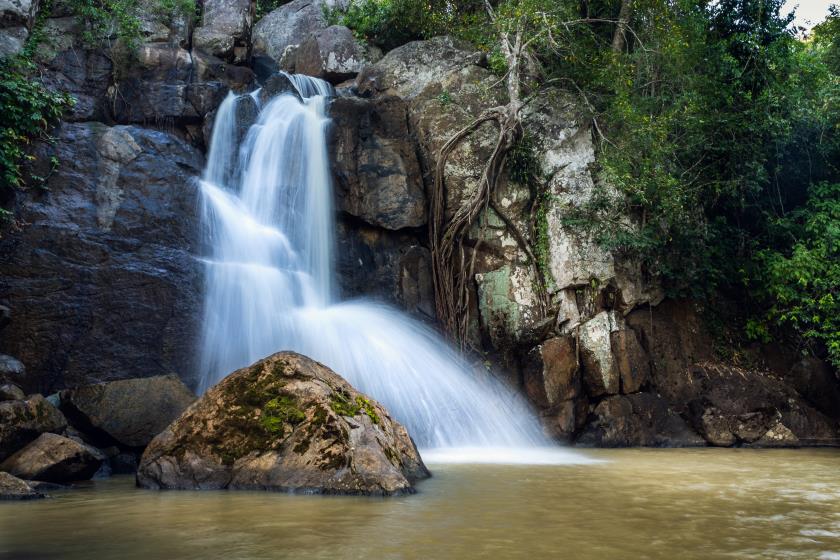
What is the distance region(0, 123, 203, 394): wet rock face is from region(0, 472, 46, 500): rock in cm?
291

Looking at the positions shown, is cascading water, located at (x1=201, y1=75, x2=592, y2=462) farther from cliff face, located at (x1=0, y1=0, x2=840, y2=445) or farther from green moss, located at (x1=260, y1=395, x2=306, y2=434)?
green moss, located at (x1=260, y1=395, x2=306, y2=434)

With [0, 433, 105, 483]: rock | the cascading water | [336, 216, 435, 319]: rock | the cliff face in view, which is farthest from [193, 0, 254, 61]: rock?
[0, 433, 105, 483]: rock

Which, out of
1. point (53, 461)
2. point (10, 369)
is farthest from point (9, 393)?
point (53, 461)

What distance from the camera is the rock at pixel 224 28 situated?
53.3 ft

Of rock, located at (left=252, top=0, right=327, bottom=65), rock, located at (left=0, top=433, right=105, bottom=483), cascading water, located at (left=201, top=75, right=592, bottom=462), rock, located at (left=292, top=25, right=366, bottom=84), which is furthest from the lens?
rock, located at (left=252, top=0, right=327, bottom=65)

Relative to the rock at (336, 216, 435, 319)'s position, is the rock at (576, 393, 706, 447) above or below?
below

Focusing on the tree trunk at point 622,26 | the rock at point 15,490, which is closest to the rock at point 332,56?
the tree trunk at point 622,26

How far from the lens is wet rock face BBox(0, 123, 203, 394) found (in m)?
8.38

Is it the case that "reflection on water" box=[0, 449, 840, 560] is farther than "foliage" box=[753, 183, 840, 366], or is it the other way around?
"foliage" box=[753, 183, 840, 366]

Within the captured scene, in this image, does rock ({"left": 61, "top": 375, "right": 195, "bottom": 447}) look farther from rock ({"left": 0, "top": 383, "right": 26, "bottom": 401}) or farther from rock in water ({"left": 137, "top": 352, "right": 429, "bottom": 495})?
rock in water ({"left": 137, "top": 352, "right": 429, "bottom": 495})

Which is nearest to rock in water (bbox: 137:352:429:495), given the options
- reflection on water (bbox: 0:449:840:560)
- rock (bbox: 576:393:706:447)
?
reflection on water (bbox: 0:449:840:560)

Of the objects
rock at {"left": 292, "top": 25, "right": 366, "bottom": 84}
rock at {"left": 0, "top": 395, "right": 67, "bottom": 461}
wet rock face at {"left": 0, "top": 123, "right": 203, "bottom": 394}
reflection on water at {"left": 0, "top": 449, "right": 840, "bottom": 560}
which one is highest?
rock at {"left": 292, "top": 25, "right": 366, "bottom": 84}

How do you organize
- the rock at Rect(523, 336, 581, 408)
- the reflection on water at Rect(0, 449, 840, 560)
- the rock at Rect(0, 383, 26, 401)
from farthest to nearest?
the rock at Rect(523, 336, 581, 408) < the rock at Rect(0, 383, 26, 401) < the reflection on water at Rect(0, 449, 840, 560)

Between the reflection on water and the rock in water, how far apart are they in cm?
24
